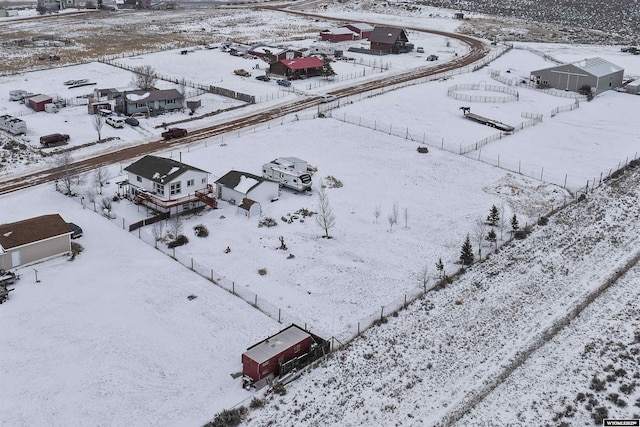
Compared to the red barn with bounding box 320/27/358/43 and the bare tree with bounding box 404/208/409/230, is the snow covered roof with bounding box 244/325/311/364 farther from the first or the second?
the red barn with bounding box 320/27/358/43

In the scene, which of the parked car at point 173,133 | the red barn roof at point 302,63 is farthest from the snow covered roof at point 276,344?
the red barn roof at point 302,63

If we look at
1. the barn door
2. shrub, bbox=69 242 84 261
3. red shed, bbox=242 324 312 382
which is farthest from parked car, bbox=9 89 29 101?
red shed, bbox=242 324 312 382

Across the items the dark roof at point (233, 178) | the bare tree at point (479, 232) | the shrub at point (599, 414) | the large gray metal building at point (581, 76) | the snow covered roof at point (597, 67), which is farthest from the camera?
the snow covered roof at point (597, 67)

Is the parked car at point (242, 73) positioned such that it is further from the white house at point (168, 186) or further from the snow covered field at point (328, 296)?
the white house at point (168, 186)

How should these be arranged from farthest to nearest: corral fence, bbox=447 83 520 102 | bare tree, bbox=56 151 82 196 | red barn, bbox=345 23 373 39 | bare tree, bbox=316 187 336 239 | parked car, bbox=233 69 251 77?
red barn, bbox=345 23 373 39 → parked car, bbox=233 69 251 77 → corral fence, bbox=447 83 520 102 → bare tree, bbox=56 151 82 196 → bare tree, bbox=316 187 336 239

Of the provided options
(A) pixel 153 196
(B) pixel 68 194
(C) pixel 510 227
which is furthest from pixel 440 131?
(B) pixel 68 194

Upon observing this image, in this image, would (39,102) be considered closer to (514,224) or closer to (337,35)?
(514,224)
